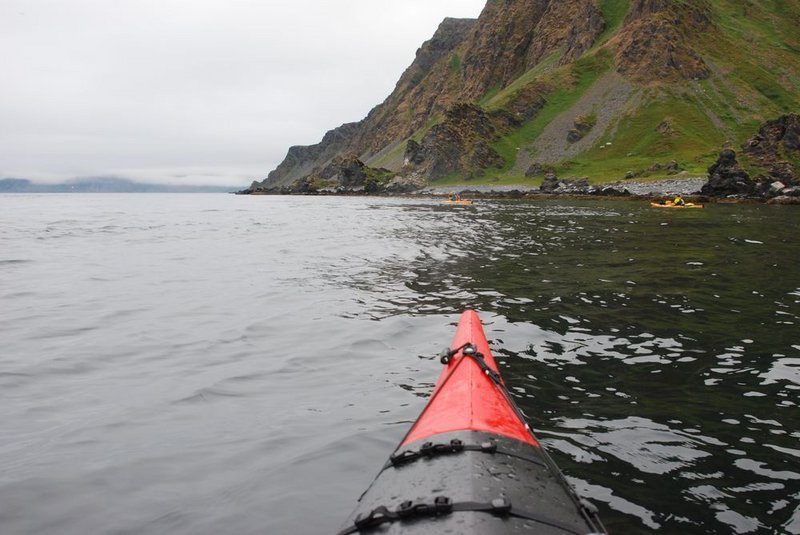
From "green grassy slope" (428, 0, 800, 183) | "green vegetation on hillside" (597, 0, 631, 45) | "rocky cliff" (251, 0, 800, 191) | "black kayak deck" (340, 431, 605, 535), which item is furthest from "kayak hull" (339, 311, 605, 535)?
"green vegetation on hillside" (597, 0, 631, 45)

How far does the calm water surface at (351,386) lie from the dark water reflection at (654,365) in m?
0.04

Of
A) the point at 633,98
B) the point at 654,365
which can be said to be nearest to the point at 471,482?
the point at 654,365

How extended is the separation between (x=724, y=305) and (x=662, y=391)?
23.7 ft

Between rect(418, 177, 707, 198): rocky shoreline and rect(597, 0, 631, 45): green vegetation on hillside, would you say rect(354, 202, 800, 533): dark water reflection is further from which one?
rect(597, 0, 631, 45): green vegetation on hillside

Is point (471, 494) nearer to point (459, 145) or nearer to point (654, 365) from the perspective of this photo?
point (654, 365)

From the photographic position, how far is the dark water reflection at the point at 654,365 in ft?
18.5

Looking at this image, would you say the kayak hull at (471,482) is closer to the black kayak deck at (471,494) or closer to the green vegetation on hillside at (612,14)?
the black kayak deck at (471,494)

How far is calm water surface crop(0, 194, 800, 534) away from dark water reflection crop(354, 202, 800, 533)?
0.14 ft

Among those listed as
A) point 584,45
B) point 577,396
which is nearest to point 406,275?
point 577,396

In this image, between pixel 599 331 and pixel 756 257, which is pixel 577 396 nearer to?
pixel 599 331

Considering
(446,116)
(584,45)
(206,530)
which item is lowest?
(206,530)

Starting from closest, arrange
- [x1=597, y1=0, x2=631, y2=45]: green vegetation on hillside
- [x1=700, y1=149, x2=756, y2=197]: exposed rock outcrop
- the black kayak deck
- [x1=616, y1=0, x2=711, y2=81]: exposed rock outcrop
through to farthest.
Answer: the black kayak deck < [x1=700, y1=149, x2=756, y2=197]: exposed rock outcrop < [x1=616, y1=0, x2=711, y2=81]: exposed rock outcrop < [x1=597, y1=0, x2=631, y2=45]: green vegetation on hillside

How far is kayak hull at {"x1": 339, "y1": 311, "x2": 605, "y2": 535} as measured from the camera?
3.24 m

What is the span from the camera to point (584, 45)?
190m
